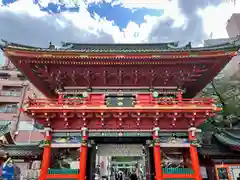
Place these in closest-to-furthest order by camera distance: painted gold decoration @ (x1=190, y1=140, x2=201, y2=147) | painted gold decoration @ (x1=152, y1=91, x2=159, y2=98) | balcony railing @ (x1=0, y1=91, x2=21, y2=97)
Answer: painted gold decoration @ (x1=190, y1=140, x2=201, y2=147) < painted gold decoration @ (x1=152, y1=91, x2=159, y2=98) < balcony railing @ (x1=0, y1=91, x2=21, y2=97)

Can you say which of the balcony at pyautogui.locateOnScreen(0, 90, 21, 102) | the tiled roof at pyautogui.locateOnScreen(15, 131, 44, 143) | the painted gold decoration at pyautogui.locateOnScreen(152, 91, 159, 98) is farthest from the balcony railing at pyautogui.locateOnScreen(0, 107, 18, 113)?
the painted gold decoration at pyautogui.locateOnScreen(152, 91, 159, 98)

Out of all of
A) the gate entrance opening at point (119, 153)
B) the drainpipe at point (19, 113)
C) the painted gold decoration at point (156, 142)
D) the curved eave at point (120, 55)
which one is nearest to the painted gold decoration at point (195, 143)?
the painted gold decoration at point (156, 142)

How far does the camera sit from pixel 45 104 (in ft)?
30.6

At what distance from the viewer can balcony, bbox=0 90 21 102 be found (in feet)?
97.0

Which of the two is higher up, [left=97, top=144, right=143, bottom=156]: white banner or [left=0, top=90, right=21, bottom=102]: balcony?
[left=0, top=90, right=21, bottom=102]: balcony

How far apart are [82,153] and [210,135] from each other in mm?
7836

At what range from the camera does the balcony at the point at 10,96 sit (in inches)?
1164

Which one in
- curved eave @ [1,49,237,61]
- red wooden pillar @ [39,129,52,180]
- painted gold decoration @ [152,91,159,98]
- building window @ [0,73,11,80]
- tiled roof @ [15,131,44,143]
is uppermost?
building window @ [0,73,11,80]

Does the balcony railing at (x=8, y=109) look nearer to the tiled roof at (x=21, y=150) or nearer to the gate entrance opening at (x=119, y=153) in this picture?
the tiled roof at (x=21, y=150)

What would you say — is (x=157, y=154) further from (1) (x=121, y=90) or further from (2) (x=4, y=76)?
(2) (x=4, y=76)

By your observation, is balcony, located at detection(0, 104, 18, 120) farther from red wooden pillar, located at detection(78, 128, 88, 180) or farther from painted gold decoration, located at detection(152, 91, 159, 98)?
painted gold decoration, located at detection(152, 91, 159, 98)

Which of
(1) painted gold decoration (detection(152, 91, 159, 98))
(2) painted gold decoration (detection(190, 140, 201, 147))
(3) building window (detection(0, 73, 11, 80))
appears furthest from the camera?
(3) building window (detection(0, 73, 11, 80))

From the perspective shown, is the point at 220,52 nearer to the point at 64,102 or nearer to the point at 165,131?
the point at 165,131

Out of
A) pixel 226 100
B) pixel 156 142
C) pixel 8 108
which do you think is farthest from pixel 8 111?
pixel 226 100
